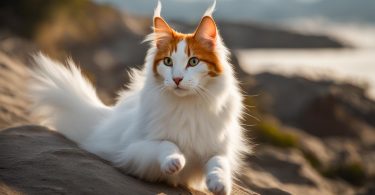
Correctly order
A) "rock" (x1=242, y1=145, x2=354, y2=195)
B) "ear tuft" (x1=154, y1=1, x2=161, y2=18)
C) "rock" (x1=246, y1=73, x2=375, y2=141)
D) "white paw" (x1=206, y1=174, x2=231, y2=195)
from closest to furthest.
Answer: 1. "white paw" (x1=206, y1=174, x2=231, y2=195)
2. "ear tuft" (x1=154, y1=1, x2=161, y2=18)
3. "rock" (x1=242, y1=145, x2=354, y2=195)
4. "rock" (x1=246, y1=73, x2=375, y2=141)

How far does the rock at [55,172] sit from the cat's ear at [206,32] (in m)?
1.04

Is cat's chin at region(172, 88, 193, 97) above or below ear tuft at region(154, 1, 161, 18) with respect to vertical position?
below

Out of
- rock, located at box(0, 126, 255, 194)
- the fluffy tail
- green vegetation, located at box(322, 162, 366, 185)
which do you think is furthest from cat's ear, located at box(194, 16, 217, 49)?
green vegetation, located at box(322, 162, 366, 185)

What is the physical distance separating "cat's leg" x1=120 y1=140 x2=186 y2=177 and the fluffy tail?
3.21 feet

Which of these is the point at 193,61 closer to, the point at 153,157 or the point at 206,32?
the point at 206,32

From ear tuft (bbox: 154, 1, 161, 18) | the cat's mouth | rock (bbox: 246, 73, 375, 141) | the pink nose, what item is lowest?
the cat's mouth

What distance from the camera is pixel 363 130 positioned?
11.6 m

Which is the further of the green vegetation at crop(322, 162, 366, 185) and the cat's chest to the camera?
→ the green vegetation at crop(322, 162, 366, 185)

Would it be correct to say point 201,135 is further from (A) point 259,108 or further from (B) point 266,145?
(A) point 259,108

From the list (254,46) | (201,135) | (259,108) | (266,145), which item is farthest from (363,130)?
(254,46)

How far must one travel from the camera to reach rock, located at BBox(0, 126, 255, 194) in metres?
3.39

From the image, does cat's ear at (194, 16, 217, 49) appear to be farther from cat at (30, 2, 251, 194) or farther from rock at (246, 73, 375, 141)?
rock at (246, 73, 375, 141)

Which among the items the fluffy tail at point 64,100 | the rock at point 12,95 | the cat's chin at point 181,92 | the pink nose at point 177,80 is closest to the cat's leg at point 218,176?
the cat's chin at point 181,92

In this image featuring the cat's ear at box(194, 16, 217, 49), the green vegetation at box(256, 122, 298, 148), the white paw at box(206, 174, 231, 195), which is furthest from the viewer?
the green vegetation at box(256, 122, 298, 148)
